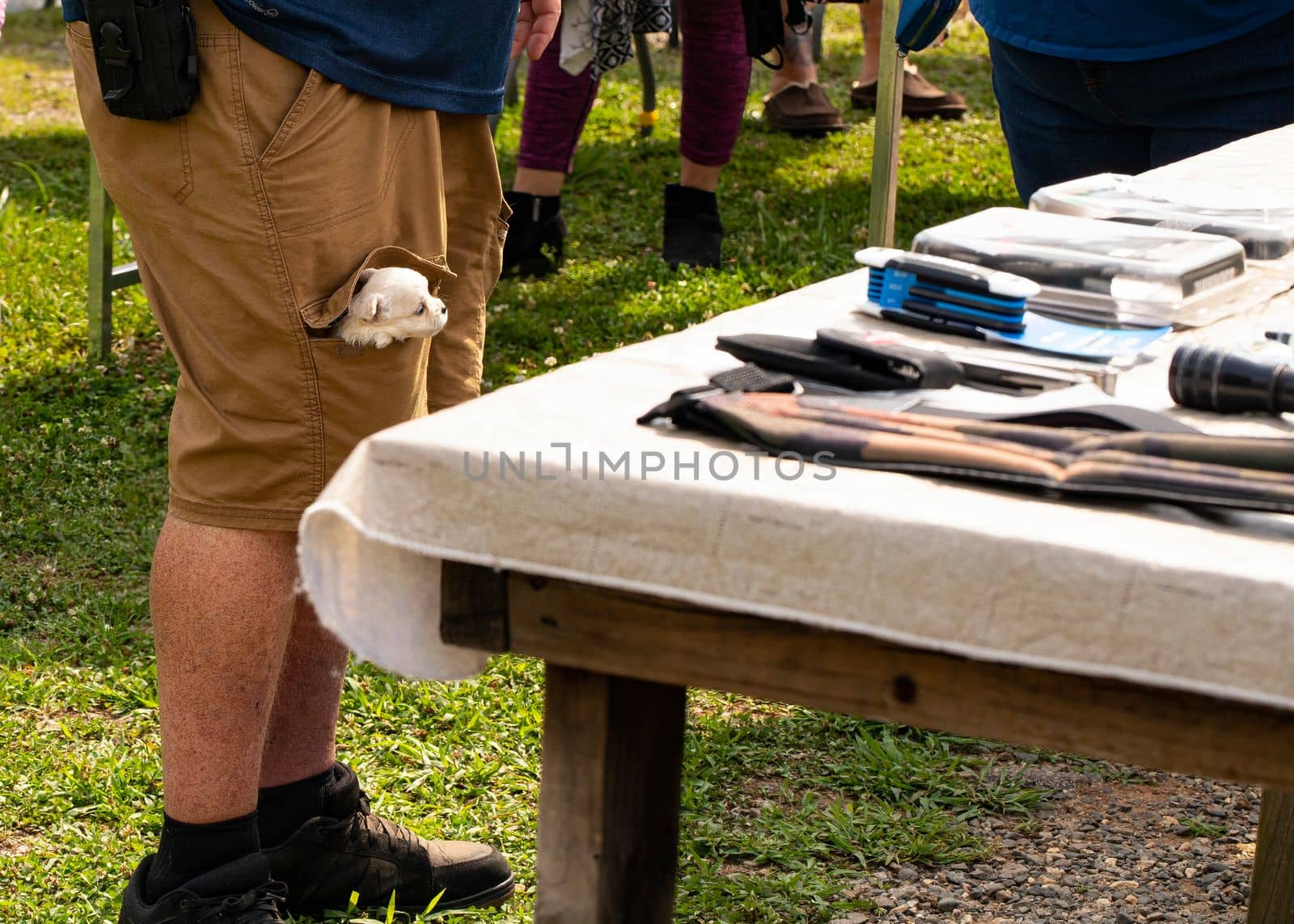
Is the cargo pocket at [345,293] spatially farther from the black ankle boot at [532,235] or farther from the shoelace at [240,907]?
the black ankle boot at [532,235]

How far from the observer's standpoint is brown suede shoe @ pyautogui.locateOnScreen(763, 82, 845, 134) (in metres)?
6.08

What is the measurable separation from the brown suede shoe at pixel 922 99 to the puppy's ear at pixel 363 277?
522 centimetres

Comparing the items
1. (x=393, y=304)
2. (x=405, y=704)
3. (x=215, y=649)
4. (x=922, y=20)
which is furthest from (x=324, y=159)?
(x=922, y=20)

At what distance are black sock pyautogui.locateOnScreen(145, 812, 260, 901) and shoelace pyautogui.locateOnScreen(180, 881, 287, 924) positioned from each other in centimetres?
3

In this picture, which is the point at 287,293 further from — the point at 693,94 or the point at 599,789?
the point at 693,94

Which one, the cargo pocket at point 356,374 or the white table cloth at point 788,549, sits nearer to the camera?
the white table cloth at point 788,549

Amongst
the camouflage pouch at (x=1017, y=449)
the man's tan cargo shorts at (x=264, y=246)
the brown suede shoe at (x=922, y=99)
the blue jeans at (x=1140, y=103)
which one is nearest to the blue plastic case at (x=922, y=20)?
the blue jeans at (x=1140, y=103)

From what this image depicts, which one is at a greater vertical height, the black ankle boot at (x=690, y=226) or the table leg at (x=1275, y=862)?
the black ankle boot at (x=690, y=226)

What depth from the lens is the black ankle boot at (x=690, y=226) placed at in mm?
4469

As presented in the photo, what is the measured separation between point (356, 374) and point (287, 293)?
11 cm

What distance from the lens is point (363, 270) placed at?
1489 millimetres

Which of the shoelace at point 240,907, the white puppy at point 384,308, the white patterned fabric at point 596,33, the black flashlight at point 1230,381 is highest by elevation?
the white patterned fabric at point 596,33

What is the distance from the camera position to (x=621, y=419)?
933mm

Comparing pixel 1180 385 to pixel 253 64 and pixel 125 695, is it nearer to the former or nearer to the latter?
pixel 253 64
